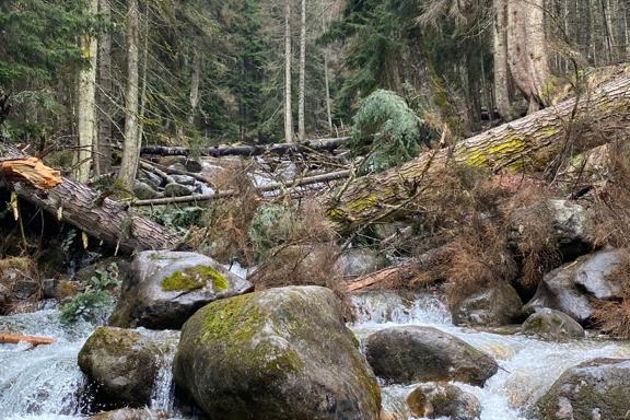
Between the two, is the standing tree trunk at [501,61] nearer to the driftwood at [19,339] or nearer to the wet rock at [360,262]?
the wet rock at [360,262]

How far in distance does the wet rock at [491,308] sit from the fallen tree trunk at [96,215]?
463cm

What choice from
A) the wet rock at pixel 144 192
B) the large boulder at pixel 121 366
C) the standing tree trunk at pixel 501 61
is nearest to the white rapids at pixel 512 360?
the large boulder at pixel 121 366

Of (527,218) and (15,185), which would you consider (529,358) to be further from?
(15,185)

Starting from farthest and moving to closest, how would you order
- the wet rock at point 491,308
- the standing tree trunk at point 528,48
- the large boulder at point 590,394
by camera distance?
the standing tree trunk at point 528,48
the wet rock at point 491,308
the large boulder at point 590,394

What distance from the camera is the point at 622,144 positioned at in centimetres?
864

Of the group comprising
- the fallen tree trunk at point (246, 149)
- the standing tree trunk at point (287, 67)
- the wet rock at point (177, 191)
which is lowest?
the wet rock at point (177, 191)

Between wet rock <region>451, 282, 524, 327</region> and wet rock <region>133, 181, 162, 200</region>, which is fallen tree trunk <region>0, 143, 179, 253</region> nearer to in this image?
wet rock <region>133, 181, 162, 200</region>

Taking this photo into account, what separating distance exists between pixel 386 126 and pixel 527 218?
329cm

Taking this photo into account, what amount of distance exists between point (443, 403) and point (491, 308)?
9.76 feet

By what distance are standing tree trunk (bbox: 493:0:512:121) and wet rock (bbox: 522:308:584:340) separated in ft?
24.9

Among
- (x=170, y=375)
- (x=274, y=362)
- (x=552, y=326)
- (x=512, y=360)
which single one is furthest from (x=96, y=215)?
(x=552, y=326)

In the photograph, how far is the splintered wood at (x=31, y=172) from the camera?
832 cm

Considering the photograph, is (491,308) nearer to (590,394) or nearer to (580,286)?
(580,286)

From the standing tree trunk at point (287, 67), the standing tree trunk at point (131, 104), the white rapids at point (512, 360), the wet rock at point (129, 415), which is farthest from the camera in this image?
the standing tree trunk at point (287, 67)
